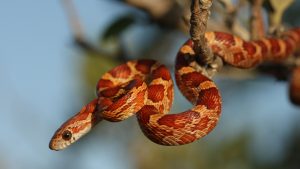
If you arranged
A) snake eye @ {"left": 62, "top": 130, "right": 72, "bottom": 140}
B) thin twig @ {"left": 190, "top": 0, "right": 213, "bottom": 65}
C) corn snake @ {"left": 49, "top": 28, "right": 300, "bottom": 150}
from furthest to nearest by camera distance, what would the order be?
snake eye @ {"left": 62, "top": 130, "right": 72, "bottom": 140} < corn snake @ {"left": 49, "top": 28, "right": 300, "bottom": 150} < thin twig @ {"left": 190, "top": 0, "right": 213, "bottom": 65}

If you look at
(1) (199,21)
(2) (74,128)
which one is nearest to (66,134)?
(2) (74,128)

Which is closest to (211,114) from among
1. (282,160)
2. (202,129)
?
(202,129)

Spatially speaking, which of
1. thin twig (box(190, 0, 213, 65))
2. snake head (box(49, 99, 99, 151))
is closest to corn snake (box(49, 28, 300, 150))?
snake head (box(49, 99, 99, 151))

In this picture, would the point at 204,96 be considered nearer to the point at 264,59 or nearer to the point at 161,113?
the point at 161,113

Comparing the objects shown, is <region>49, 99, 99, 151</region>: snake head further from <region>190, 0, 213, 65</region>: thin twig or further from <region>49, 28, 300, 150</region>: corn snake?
<region>190, 0, 213, 65</region>: thin twig

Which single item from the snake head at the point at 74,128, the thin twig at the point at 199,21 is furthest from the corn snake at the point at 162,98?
the thin twig at the point at 199,21

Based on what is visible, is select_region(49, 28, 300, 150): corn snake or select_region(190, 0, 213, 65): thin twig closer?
select_region(190, 0, 213, 65): thin twig

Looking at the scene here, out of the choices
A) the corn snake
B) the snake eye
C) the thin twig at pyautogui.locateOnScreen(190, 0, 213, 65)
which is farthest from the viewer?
the snake eye

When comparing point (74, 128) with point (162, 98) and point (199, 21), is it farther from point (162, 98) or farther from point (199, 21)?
point (199, 21)
